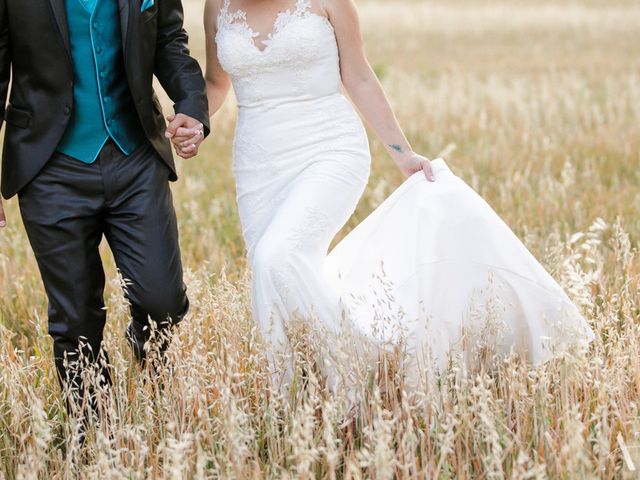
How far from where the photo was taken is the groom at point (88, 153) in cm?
405

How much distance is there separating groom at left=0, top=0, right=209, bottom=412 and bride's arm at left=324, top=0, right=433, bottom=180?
756 millimetres

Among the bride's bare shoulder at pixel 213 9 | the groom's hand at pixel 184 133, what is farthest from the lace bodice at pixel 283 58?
the groom's hand at pixel 184 133

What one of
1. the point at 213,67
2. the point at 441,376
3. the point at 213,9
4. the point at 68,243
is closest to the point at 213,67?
the point at 213,67

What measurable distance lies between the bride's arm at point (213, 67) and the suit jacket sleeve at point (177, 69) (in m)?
0.38

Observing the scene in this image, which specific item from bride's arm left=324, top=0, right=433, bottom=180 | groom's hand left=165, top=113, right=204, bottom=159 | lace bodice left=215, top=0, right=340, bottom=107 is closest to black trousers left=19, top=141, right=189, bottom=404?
groom's hand left=165, top=113, right=204, bottom=159

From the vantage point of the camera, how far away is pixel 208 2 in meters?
4.92

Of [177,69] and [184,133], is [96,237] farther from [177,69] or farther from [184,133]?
[177,69]

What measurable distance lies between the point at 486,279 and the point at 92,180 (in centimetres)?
175

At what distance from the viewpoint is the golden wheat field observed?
3340 millimetres

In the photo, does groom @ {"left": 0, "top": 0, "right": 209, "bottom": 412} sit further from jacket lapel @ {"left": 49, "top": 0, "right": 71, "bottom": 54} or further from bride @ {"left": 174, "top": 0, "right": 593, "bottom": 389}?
bride @ {"left": 174, "top": 0, "right": 593, "bottom": 389}

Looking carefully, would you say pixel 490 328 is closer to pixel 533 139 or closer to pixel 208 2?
pixel 208 2

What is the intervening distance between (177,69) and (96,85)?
0.43 metres

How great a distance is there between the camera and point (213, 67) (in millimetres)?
4945

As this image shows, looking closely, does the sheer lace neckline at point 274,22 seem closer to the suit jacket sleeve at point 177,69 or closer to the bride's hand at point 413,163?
the suit jacket sleeve at point 177,69
